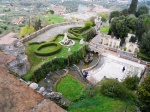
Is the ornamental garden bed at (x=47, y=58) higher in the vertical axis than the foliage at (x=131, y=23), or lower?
lower

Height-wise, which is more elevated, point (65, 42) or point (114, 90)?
point (114, 90)

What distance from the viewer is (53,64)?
28.0 m

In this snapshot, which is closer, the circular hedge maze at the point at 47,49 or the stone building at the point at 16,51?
the stone building at the point at 16,51

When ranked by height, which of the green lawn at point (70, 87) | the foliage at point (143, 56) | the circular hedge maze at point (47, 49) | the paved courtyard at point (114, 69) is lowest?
the paved courtyard at point (114, 69)

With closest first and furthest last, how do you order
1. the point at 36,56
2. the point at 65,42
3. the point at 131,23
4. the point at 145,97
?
the point at 145,97 → the point at 36,56 → the point at 65,42 → the point at 131,23

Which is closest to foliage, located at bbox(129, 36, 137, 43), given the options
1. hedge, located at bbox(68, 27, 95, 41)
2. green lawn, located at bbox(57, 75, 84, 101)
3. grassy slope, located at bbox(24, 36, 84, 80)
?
hedge, located at bbox(68, 27, 95, 41)

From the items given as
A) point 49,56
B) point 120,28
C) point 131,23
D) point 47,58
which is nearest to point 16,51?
point 47,58

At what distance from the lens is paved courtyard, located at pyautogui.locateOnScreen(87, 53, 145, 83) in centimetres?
2853

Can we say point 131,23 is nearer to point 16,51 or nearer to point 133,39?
point 133,39

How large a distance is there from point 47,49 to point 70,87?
10.5 metres

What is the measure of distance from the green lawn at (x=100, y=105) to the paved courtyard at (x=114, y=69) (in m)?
9.21

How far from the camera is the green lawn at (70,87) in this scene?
70.0ft

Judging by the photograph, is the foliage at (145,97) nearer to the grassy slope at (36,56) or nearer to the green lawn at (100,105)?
the green lawn at (100,105)

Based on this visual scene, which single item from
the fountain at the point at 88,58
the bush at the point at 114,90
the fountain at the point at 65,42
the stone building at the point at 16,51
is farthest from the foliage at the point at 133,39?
the stone building at the point at 16,51
